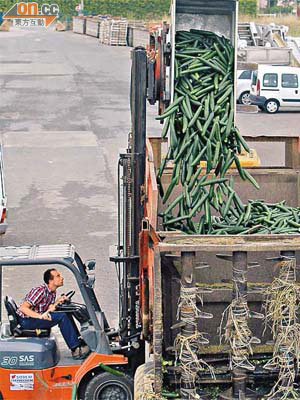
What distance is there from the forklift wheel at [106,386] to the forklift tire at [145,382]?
144cm

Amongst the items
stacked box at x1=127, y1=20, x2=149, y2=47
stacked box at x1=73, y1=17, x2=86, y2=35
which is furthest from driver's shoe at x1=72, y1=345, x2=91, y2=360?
stacked box at x1=73, y1=17, x2=86, y2=35

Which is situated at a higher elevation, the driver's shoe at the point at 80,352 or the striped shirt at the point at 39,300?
the striped shirt at the point at 39,300

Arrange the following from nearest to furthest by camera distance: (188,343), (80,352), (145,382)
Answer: (188,343), (145,382), (80,352)

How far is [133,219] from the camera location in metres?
8.65

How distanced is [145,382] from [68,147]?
1994cm

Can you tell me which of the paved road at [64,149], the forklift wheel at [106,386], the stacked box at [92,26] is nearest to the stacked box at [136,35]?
the paved road at [64,149]

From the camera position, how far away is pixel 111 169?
76.0 feet

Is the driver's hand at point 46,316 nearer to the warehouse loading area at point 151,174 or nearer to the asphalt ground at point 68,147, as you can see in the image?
the warehouse loading area at point 151,174

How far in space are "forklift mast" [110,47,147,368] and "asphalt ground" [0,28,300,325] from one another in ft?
10.6

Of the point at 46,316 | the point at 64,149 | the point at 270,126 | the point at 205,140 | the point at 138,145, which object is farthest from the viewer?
the point at 270,126

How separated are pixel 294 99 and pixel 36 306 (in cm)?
2614

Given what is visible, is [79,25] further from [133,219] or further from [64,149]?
[133,219]

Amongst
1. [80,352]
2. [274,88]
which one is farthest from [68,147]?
[80,352]

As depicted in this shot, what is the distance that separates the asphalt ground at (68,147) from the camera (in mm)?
16562
